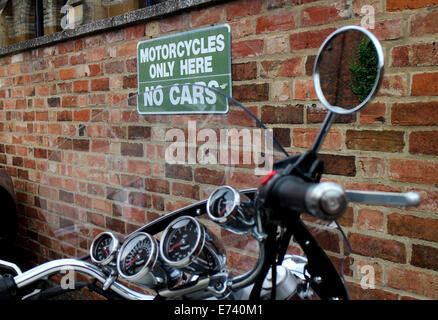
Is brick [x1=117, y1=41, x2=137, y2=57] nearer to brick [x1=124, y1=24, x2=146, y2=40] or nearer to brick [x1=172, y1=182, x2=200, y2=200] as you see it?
brick [x1=124, y1=24, x2=146, y2=40]

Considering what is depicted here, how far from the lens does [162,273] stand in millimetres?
854

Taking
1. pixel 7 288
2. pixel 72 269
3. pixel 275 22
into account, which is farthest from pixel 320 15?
pixel 7 288

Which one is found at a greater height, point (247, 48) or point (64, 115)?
point (247, 48)

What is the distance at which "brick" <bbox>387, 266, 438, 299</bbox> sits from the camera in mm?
1426

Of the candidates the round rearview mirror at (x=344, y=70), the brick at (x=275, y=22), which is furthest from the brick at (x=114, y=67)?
the round rearview mirror at (x=344, y=70)

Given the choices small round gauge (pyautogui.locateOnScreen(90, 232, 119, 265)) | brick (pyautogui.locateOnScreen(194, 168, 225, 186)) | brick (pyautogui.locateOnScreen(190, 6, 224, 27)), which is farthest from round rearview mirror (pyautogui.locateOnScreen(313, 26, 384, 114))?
brick (pyautogui.locateOnScreen(190, 6, 224, 27))

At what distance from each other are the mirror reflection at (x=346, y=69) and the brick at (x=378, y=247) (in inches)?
33.4

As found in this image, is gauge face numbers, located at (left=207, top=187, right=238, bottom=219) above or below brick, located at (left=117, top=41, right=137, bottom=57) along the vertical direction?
below

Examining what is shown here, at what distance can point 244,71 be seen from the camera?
1884mm

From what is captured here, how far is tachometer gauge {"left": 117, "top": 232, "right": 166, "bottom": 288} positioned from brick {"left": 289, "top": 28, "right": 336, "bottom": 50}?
3.42ft

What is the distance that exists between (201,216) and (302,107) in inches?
34.3

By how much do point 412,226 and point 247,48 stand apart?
0.94 meters

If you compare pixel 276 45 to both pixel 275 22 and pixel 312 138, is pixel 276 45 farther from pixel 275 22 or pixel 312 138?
pixel 312 138
